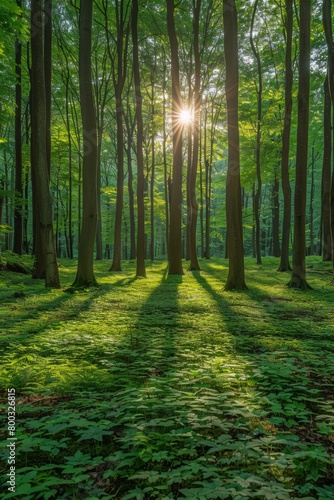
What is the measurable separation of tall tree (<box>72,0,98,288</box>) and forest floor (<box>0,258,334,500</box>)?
13.3 feet

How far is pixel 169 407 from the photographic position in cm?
257

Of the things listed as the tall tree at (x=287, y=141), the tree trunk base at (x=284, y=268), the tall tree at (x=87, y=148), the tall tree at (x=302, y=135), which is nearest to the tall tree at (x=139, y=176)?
the tall tree at (x=87, y=148)

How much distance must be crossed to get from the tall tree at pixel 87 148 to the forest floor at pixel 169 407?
160 inches

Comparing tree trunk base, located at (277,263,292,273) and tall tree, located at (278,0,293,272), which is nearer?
tall tree, located at (278,0,293,272)

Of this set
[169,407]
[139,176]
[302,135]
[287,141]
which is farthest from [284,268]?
[169,407]

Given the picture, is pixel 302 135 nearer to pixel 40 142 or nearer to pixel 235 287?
pixel 235 287

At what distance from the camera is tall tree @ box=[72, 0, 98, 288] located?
9.43 m

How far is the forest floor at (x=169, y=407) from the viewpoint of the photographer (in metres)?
1.81

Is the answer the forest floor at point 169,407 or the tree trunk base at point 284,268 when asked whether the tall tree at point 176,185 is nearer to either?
the tree trunk base at point 284,268

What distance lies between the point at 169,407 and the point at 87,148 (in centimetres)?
828

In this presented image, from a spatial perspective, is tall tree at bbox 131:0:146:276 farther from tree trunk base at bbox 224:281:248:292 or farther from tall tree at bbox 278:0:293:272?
tall tree at bbox 278:0:293:272

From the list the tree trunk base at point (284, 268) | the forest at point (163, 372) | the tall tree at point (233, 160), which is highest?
the tall tree at point (233, 160)

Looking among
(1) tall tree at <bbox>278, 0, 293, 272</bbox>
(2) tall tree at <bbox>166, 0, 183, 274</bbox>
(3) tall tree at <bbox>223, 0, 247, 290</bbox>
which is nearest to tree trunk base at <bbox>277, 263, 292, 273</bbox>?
(1) tall tree at <bbox>278, 0, 293, 272</bbox>

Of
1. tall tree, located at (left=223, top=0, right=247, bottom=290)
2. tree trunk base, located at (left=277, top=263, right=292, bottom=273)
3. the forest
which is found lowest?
the forest
